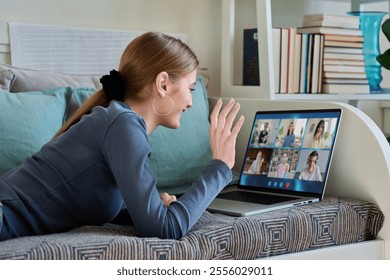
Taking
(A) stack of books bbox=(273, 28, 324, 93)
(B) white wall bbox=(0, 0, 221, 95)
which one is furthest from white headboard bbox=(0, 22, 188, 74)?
(A) stack of books bbox=(273, 28, 324, 93)

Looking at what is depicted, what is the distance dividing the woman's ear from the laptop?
34 cm

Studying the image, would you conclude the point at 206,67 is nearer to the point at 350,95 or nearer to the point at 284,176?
the point at 350,95

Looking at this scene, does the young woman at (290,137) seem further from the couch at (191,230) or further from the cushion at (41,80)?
the cushion at (41,80)

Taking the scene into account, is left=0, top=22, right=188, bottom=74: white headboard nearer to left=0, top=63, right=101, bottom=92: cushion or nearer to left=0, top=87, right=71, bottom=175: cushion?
left=0, top=63, right=101, bottom=92: cushion

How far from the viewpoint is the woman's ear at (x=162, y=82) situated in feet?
4.82

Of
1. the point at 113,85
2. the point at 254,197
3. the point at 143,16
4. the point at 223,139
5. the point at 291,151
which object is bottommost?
the point at 254,197

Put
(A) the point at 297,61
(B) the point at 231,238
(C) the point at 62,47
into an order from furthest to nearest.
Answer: (A) the point at 297,61
(C) the point at 62,47
(B) the point at 231,238

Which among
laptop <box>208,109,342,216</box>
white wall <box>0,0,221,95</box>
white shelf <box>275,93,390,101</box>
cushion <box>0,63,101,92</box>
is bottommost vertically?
laptop <box>208,109,342,216</box>

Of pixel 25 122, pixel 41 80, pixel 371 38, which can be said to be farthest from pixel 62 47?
pixel 371 38

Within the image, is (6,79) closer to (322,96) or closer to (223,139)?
(223,139)

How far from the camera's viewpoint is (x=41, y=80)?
191 centimetres

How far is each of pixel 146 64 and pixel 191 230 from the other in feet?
1.19

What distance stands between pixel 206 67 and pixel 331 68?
437 mm

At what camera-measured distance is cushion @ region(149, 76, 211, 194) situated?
1.90 m
